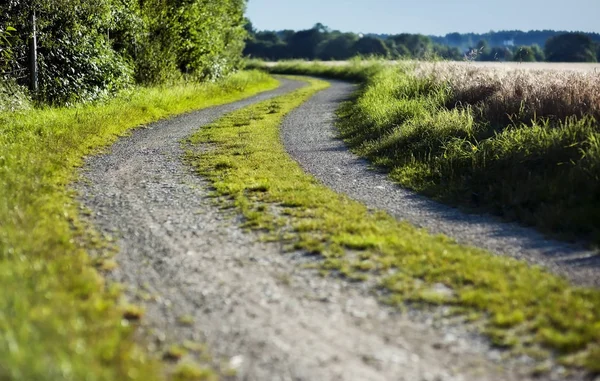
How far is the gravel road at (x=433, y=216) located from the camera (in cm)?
672

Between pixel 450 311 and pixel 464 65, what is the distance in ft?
62.0

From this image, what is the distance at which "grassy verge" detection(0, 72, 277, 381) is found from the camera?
159 inches

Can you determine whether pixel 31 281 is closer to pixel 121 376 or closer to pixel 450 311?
pixel 121 376

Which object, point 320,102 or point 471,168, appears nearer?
point 471,168

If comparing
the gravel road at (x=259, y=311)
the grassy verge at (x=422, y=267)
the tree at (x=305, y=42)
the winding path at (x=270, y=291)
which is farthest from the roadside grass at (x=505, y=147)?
the tree at (x=305, y=42)

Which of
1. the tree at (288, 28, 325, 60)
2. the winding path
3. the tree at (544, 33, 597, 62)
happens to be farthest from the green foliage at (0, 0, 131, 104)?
the tree at (288, 28, 325, 60)

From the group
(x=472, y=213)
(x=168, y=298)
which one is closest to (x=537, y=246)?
(x=472, y=213)

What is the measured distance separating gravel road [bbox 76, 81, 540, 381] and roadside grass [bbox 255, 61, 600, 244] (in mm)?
3458

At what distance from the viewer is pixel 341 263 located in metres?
6.45

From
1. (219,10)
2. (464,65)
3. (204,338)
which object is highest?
(219,10)

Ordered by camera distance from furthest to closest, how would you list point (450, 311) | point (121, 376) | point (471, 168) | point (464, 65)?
point (464, 65)
point (471, 168)
point (450, 311)
point (121, 376)

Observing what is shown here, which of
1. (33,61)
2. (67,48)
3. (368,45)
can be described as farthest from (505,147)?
(368,45)

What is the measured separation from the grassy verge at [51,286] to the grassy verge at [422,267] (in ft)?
7.33

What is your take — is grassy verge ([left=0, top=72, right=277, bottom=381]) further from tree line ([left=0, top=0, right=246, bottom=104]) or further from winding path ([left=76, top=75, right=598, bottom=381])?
tree line ([left=0, top=0, right=246, bottom=104])
